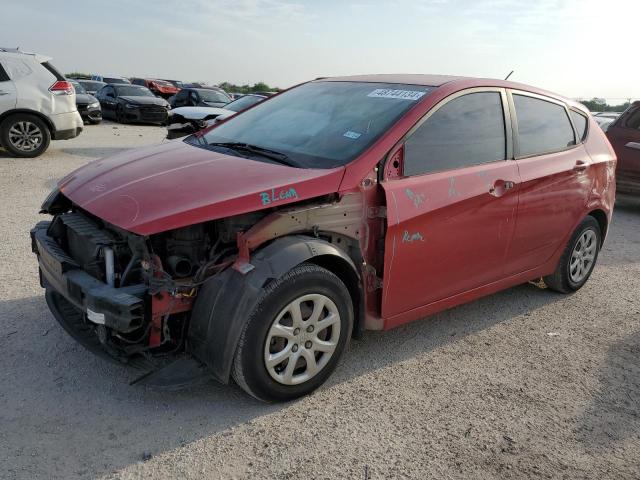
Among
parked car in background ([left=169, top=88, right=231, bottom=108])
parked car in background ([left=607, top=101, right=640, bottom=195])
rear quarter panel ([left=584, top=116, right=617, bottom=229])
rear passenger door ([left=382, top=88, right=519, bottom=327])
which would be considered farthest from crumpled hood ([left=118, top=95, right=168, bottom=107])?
rear passenger door ([left=382, top=88, right=519, bottom=327])

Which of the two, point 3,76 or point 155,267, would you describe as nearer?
point 155,267

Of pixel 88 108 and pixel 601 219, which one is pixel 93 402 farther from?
pixel 88 108

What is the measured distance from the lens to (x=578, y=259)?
498 centimetres

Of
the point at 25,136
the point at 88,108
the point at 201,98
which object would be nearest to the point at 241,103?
the point at 25,136

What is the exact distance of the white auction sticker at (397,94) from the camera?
11.9 ft

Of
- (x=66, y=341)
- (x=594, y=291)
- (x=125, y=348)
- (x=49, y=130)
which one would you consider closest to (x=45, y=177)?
(x=49, y=130)

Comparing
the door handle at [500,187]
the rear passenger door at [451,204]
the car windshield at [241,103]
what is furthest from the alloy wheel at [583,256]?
the car windshield at [241,103]

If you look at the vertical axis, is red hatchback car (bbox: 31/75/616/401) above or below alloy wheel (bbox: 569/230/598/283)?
above

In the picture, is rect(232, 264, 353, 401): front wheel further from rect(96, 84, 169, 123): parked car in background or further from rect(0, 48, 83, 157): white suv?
rect(96, 84, 169, 123): parked car in background

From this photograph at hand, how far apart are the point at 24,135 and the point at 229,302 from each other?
9.16 metres

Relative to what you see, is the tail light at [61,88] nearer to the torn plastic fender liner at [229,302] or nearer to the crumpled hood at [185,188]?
the crumpled hood at [185,188]

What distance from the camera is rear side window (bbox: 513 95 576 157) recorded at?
4172 millimetres

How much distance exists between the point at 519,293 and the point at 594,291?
764 millimetres

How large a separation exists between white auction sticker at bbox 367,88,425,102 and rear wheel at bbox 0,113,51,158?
853 cm
